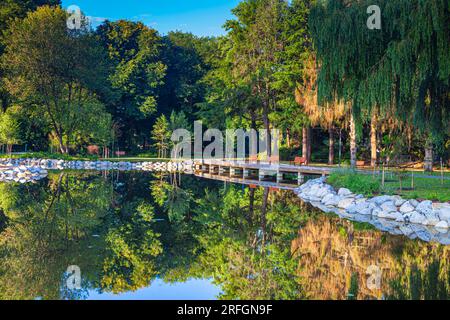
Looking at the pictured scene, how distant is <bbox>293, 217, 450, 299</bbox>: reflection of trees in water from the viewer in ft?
25.5

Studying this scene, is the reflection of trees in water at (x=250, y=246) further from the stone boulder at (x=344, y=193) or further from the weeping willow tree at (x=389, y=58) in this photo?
the weeping willow tree at (x=389, y=58)

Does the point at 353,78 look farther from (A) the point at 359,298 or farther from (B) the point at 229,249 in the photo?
(A) the point at 359,298

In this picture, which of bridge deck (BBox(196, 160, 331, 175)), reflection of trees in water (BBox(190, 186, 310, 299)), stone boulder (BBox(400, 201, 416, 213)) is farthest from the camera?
bridge deck (BBox(196, 160, 331, 175))

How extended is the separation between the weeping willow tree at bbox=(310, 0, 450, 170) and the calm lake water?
405 cm

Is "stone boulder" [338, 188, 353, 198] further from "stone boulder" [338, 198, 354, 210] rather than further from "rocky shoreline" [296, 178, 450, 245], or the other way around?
"stone boulder" [338, 198, 354, 210]

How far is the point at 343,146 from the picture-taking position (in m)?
36.7

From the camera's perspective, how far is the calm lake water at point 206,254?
7961mm

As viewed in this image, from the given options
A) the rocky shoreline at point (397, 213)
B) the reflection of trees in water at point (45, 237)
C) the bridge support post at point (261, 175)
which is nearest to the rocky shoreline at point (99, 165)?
the bridge support post at point (261, 175)

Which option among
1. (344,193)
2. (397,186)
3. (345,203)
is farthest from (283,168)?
(345,203)

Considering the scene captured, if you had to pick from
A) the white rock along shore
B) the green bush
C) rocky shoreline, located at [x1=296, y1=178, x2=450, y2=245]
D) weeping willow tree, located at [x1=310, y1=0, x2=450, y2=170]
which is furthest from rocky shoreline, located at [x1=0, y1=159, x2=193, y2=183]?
weeping willow tree, located at [x1=310, y1=0, x2=450, y2=170]

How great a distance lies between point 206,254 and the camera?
422 inches

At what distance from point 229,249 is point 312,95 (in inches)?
800

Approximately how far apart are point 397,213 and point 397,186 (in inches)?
159
